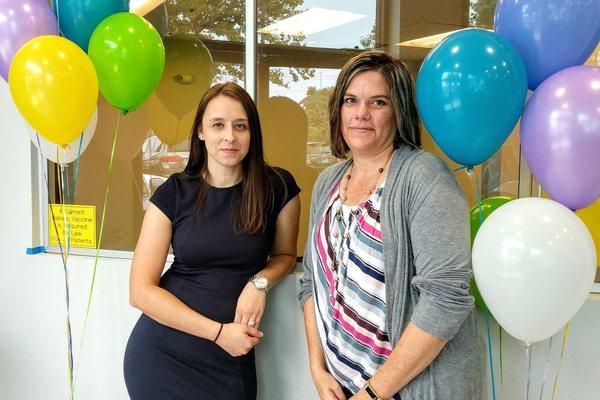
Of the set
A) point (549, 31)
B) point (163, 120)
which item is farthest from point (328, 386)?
point (163, 120)

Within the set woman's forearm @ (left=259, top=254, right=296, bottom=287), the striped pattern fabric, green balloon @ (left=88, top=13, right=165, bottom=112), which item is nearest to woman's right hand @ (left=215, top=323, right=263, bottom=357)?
woman's forearm @ (left=259, top=254, right=296, bottom=287)

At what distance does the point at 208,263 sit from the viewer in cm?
170

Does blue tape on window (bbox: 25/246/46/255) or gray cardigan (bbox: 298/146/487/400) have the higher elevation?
gray cardigan (bbox: 298/146/487/400)

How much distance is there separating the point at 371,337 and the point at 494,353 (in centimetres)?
64

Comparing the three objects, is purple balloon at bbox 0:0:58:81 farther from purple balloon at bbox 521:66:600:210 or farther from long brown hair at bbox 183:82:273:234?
purple balloon at bbox 521:66:600:210

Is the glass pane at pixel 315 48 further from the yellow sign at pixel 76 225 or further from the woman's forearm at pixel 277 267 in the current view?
the yellow sign at pixel 76 225

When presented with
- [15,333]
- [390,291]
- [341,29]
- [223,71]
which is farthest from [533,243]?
[15,333]

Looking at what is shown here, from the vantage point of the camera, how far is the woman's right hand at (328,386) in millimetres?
1462

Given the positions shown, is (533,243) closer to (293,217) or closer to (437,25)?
(293,217)

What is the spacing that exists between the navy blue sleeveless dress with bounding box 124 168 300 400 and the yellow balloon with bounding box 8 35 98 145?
343 millimetres

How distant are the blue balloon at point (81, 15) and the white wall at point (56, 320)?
860 millimetres

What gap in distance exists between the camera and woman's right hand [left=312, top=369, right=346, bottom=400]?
1462 millimetres

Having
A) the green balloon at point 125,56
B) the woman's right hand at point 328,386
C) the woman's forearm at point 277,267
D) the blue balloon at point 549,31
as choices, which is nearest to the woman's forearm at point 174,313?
the woman's forearm at point 277,267

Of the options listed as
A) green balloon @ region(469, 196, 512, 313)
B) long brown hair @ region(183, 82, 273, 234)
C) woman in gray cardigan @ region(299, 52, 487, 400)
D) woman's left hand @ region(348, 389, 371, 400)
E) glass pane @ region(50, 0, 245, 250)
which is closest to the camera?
woman in gray cardigan @ region(299, 52, 487, 400)
